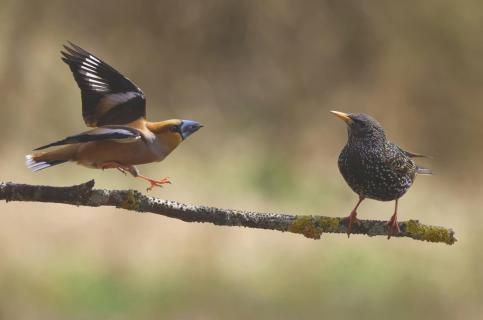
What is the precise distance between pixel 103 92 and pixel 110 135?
0.60 m

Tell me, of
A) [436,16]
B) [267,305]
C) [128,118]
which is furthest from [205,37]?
[128,118]

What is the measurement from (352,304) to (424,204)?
1678 mm

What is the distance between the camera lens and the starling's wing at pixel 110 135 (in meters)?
3.42

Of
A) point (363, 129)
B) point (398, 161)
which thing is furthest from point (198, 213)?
point (398, 161)

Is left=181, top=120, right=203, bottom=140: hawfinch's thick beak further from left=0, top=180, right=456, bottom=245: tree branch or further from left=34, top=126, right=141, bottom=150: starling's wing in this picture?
left=0, top=180, right=456, bottom=245: tree branch

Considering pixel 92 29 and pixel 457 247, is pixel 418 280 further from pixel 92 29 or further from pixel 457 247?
pixel 92 29

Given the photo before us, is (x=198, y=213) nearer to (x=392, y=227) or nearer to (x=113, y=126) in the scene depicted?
(x=113, y=126)

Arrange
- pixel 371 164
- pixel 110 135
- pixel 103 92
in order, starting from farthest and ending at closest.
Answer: pixel 371 164 → pixel 103 92 → pixel 110 135

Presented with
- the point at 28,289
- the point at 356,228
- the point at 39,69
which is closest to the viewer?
the point at 356,228

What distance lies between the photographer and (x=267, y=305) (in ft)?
29.9

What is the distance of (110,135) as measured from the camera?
3609 mm

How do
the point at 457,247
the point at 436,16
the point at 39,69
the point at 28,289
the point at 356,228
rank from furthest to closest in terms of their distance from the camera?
1. the point at 436,16
2. the point at 39,69
3. the point at 457,247
4. the point at 28,289
5. the point at 356,228

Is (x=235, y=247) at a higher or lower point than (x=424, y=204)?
lower

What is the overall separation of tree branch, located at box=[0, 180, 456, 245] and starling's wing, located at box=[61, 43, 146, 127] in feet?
1.57
